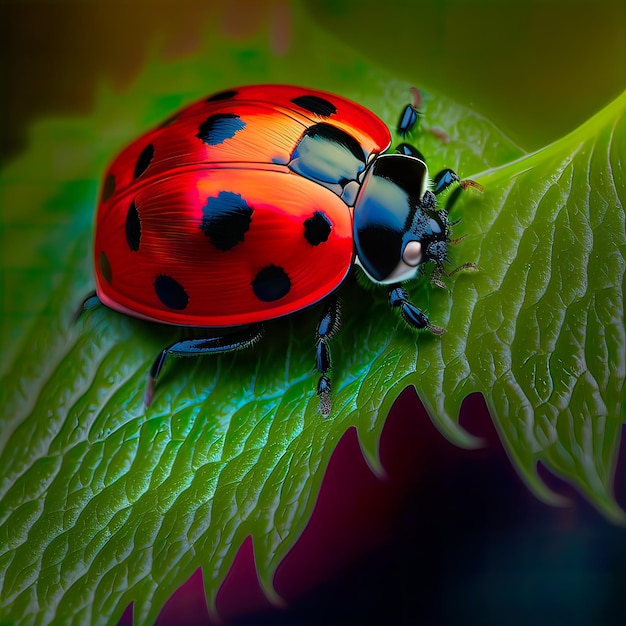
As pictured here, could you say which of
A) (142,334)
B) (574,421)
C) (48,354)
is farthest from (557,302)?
(48,354)

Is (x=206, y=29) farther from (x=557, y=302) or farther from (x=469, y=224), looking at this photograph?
(x=557, y=302)

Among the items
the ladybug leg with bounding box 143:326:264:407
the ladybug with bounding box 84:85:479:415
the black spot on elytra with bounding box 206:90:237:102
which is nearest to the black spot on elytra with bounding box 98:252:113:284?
the ladybug with bounding box 84:85:479:415

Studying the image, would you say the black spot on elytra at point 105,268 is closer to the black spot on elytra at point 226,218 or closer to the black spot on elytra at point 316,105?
the black spot on elytra at point 226,218

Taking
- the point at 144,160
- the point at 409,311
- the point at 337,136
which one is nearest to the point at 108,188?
the point at 144,160

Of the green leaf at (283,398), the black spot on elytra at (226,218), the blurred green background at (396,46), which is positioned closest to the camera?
the green leaf at (283,398)

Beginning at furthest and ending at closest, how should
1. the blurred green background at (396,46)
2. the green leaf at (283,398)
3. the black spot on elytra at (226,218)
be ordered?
the blurred green background at (396,46), the black spot on elytra at (226,218), the green leaf at (283,398)

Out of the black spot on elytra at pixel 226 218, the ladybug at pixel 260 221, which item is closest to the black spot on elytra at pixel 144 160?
the ladybug at pixel 260 221
